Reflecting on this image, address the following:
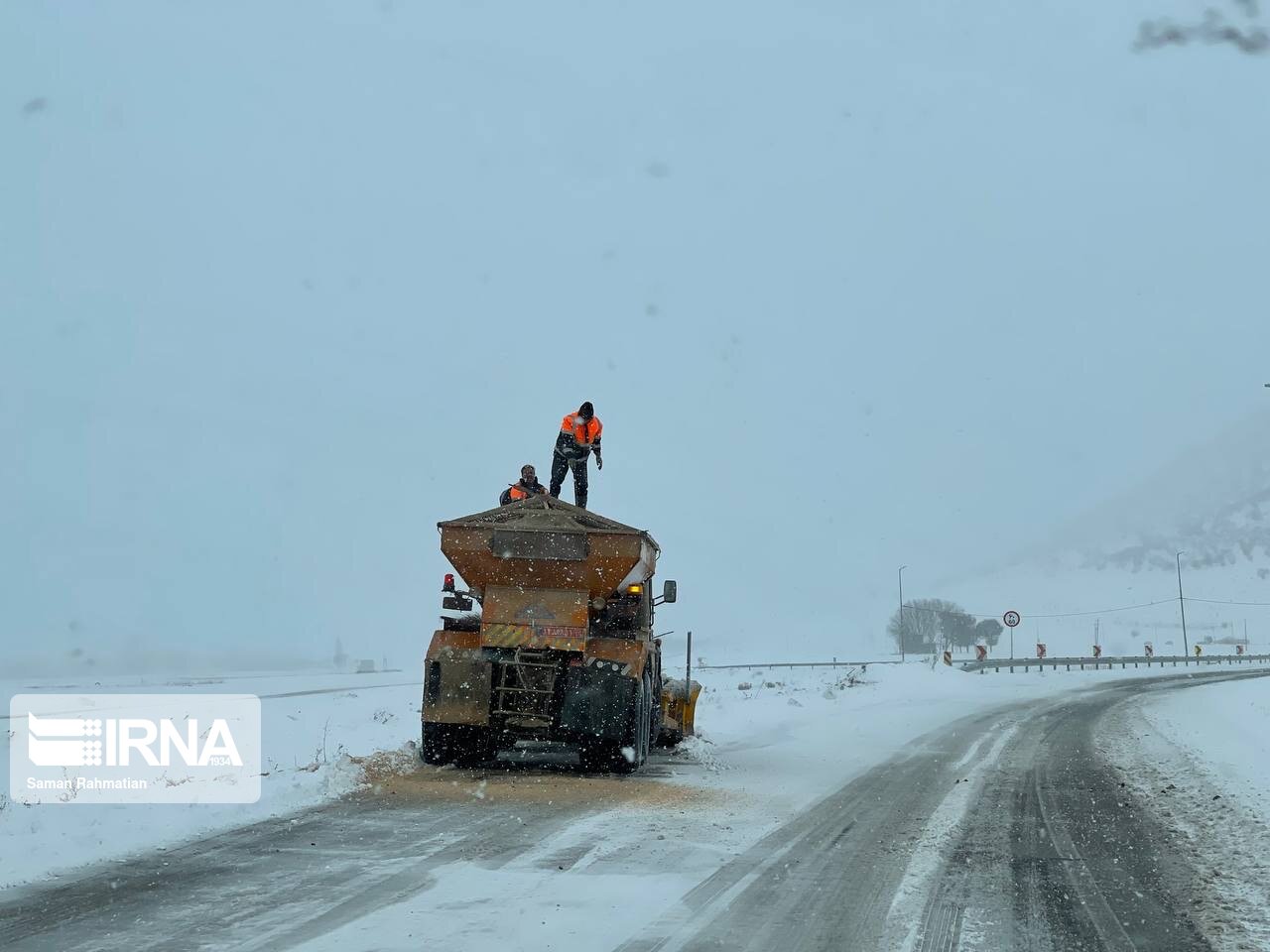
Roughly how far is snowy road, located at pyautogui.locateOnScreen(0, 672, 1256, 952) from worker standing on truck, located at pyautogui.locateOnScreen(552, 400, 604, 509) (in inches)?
176

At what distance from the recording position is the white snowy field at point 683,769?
7672 millimetres

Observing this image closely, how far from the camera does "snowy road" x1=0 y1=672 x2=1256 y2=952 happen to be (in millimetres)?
5352

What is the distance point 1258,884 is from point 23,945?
22.0ft

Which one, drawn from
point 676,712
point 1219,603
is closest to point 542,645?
point 676,712

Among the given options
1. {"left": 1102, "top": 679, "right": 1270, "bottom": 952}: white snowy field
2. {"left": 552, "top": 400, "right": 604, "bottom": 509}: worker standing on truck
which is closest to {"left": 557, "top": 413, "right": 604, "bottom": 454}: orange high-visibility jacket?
{"left": 552, "top": 400, "right": 604, "bottom": 509}: worker standing on truck

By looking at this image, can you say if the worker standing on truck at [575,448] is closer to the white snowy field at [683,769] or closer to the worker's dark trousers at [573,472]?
the worker's dark trousers at [573,472]

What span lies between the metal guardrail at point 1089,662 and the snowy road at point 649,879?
41253 mm

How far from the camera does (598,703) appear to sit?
11.5m

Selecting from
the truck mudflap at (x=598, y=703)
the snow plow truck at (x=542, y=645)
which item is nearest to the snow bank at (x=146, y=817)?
the snow plow truck at (x=542, y=645)

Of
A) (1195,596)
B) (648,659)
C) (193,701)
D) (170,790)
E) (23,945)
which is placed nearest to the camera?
(23,945)

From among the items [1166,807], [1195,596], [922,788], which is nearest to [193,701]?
[922,788]

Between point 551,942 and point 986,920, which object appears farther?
point 986,920

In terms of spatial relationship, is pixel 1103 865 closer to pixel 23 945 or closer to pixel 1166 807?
pixel 1166 807

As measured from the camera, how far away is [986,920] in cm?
568
